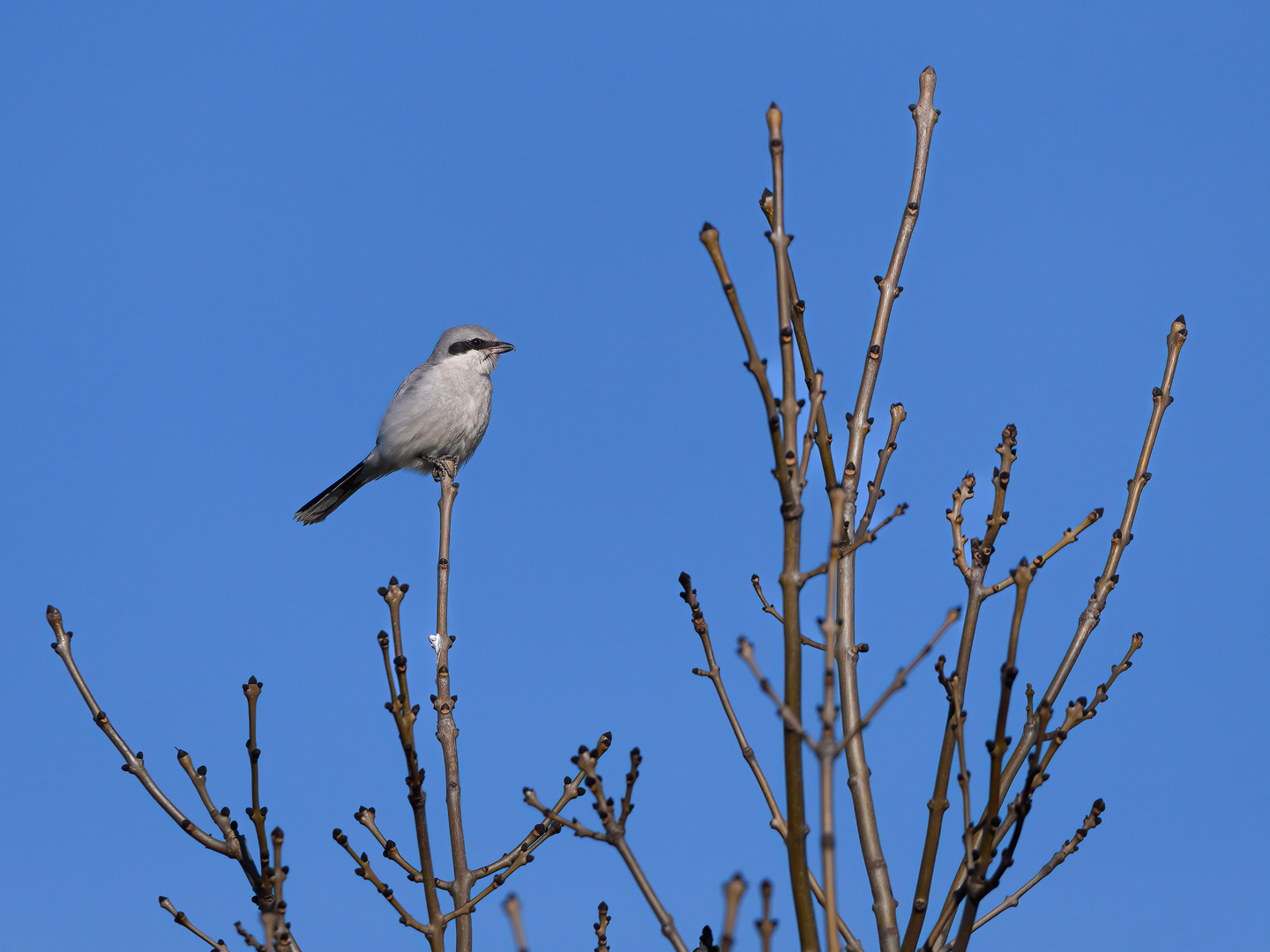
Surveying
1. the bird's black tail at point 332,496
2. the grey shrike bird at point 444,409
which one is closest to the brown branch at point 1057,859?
the grey shrike bird at point 444,409

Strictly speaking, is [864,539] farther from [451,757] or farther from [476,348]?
[476,348]

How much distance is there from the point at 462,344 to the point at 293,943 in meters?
7.05

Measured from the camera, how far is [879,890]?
3150mm

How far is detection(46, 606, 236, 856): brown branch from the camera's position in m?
3.54

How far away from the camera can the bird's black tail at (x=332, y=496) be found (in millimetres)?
10359

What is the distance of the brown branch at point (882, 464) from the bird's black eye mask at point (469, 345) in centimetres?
614

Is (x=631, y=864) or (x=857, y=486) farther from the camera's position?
(x=857, y=486)

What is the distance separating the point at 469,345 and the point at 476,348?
7 centimetres

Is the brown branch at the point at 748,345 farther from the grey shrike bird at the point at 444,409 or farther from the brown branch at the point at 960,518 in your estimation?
the grey shrike bird at the point at 444,409

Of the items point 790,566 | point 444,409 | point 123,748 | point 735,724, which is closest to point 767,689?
point 790,566

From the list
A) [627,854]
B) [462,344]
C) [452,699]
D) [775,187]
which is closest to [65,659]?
[452,699]

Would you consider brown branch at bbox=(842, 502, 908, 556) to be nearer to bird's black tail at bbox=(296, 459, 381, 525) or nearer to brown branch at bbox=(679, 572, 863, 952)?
brown branch at bbox=(679, 572, 863, 952)

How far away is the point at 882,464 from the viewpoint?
3775 mm

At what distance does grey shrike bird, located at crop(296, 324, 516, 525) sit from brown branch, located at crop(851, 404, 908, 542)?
18.6ft
